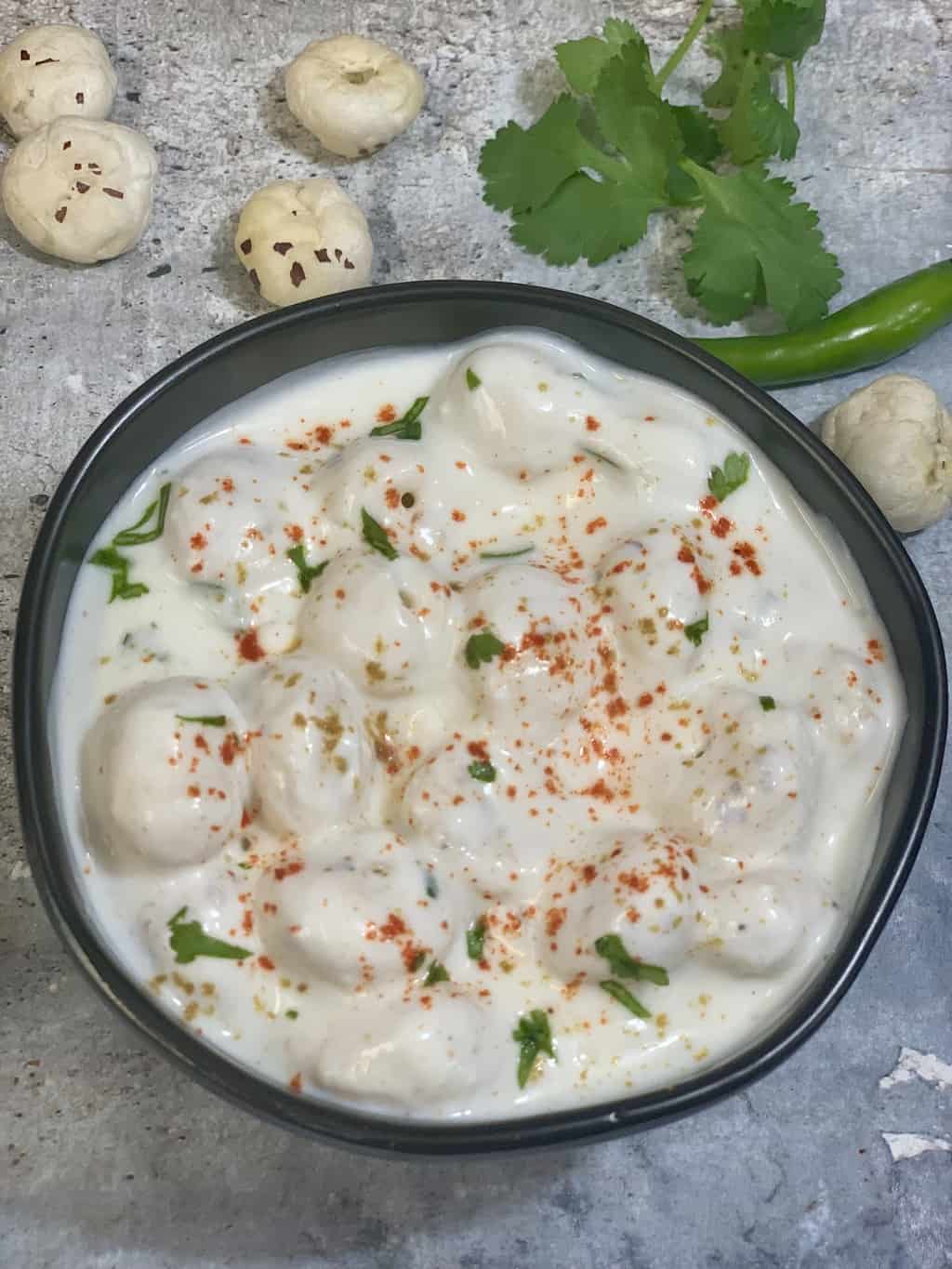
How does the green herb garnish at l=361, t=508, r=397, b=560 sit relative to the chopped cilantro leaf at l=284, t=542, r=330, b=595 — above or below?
above

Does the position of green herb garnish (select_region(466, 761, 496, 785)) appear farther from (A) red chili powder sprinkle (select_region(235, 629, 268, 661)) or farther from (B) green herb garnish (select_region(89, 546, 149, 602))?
(B) green herb garnish (select_region(89, 546, 149, 602))

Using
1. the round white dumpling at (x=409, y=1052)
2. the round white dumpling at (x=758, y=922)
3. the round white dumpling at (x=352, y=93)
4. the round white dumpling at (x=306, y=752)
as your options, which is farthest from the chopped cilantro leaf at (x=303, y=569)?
the round white dumpling at (x=352, y=93)

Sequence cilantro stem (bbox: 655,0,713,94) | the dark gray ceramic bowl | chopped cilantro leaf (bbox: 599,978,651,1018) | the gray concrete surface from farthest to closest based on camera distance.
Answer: cilantro stem (bbox: 655,0,713,94), the gray concrete surface, chopped cilantro leaf (bbox: 599,978,651,1018), the dark gray ceramic bowl

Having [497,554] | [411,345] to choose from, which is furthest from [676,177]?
[497,554]

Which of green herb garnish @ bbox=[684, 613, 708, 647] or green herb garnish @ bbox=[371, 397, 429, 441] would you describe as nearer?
green herb garnish @ bbox=[684, 613, 708, 647]

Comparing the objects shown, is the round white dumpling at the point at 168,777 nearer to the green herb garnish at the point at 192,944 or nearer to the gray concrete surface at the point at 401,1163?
the green herb garnish at the point at 192,944

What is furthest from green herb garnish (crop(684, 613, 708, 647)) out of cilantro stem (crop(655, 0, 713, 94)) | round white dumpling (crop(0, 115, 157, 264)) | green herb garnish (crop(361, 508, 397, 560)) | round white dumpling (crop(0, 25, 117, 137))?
round white dumpling (crop(0, 25, 117, 137))

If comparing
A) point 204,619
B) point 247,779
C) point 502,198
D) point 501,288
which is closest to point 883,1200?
point 247,779
